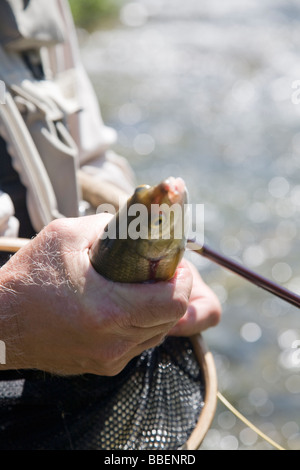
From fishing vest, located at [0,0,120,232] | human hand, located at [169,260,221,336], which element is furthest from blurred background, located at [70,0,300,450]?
fishing vest, located at [0,0,120,232]

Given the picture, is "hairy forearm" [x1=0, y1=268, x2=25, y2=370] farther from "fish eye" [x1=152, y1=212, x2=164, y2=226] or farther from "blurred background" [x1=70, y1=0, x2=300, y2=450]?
"blurred background" [x1=70, y1=0, x2=300, y2=450]

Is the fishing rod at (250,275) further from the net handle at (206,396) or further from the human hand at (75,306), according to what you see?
the human hand at (75,306)

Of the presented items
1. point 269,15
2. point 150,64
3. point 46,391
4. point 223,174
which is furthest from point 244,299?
point 269,15

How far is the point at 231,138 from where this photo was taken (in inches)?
203

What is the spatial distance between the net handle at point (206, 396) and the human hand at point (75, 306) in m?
0.31

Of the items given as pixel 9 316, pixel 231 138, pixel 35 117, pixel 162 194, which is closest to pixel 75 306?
pixel 9 316

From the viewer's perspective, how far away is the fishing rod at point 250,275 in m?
1.57

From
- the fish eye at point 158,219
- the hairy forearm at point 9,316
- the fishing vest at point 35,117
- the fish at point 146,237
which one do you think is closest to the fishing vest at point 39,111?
the fishing vest at point 35,117

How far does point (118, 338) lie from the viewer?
3.84ft

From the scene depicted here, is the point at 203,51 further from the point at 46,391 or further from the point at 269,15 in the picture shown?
the point at 46,391

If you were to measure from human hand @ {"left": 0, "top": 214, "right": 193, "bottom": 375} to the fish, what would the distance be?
3 cm

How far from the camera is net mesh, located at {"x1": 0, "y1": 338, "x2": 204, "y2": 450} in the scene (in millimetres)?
1427

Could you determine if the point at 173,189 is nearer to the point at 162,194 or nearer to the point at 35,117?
the point at 162,194
